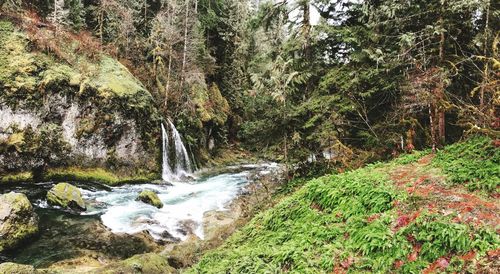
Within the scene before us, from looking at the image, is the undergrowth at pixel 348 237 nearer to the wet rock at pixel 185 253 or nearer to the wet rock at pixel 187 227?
the wet rock at pixel 185 253

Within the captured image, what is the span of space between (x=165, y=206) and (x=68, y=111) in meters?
7.42

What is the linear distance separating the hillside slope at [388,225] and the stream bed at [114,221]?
5.32 metres

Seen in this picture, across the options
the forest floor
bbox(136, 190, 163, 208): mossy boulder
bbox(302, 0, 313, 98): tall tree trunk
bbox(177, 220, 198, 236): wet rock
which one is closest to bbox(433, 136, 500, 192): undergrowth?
the forest floor

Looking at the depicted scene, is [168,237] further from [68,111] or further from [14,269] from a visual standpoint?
[68,111]

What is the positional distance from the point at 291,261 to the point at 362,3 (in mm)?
10931

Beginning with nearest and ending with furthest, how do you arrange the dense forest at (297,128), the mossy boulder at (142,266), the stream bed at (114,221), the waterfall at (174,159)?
the dense forest at (297,128), the mossy boulder at (142,266), the stream bed at (114,221), the waterfall at (174,159)

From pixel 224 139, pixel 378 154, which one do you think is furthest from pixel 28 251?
pixel 224 139

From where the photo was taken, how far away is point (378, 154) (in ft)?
39.5

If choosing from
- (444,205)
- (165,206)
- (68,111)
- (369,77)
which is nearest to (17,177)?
(68,111)

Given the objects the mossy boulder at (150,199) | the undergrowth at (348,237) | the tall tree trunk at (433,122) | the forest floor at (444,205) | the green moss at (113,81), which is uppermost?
the green moss at (113,81)

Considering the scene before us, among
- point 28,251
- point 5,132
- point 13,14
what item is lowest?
point 28,251

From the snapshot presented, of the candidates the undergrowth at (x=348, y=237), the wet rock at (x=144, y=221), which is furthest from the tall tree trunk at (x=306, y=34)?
the wet rock at (x=144, y=221)

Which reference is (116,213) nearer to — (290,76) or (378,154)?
(290,76)

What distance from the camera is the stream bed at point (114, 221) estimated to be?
10.6 meters
